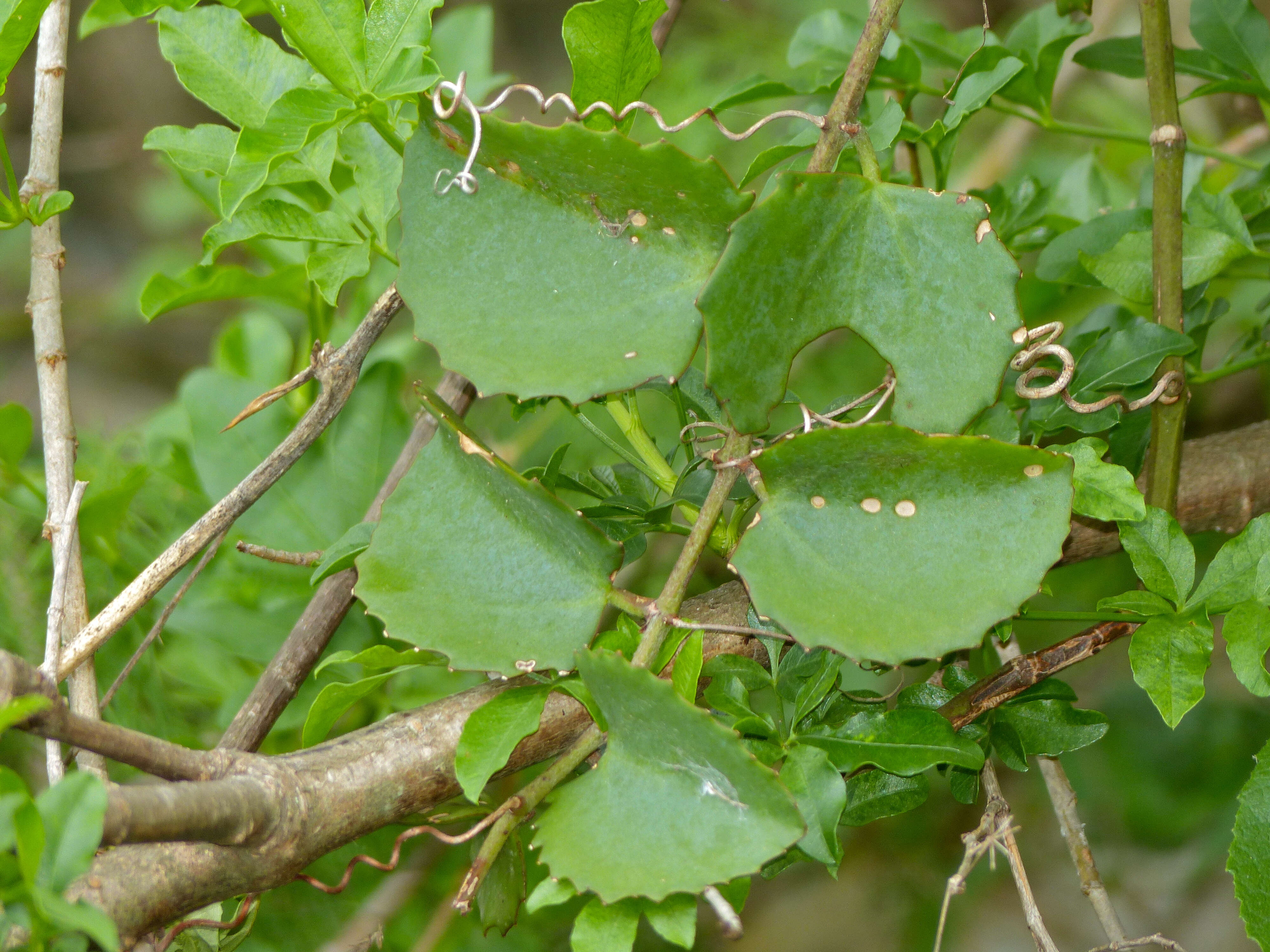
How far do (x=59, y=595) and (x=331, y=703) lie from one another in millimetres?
135

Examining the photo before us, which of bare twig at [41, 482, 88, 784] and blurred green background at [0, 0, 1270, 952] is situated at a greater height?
bare twig at [41, 482, 88, 784]

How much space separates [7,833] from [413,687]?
45cm

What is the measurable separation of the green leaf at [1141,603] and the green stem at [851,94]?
0.25 m

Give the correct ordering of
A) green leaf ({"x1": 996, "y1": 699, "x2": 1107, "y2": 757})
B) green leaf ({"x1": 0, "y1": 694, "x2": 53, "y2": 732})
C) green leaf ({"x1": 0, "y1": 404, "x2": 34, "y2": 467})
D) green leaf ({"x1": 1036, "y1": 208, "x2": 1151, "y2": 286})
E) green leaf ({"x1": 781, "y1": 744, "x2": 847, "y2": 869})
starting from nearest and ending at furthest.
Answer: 1. green leaf ({"x1": 0, "y1": 694, "x2": 53, "y2": 732})
2. green leaf ({"x1": 781, "y1": 744, "x2": 847, "y2": 869})
3. green leaf ({"x1": 996, "y1": 699, "x2": 1107, "y2": 757})
4. green leaf ({"x1": 1036, "y1": 208, "x2": 1151, "y2": 286})
5. green leaf ({"x1": 0, "y1": 404, "x2": 34, "y2": 467})

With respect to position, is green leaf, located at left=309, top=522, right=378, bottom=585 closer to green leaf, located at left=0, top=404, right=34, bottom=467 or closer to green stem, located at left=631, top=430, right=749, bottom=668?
green stem, located at left=631, top=430, right=749, bottom=668

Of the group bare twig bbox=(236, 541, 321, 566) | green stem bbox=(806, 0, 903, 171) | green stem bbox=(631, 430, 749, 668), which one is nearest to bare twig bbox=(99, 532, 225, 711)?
bare twig bbox=(236, 541, 321, 566)

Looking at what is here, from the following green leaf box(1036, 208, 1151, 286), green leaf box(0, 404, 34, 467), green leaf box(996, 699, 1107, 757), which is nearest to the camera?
green leaf box(996, 699, 1107, 757)

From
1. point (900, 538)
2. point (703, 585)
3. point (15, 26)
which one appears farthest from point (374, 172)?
point (703, 585)

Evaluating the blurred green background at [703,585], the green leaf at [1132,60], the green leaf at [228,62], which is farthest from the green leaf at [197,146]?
the green leaf at [1132,60]

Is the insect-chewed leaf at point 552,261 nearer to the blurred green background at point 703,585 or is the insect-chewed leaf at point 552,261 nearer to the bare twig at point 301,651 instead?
the blurred green background at point 703,585

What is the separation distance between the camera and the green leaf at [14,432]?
72 centimetres

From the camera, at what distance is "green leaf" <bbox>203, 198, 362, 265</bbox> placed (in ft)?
1.81

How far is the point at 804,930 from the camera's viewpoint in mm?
1508

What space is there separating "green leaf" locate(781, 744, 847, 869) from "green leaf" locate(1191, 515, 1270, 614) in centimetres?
20
